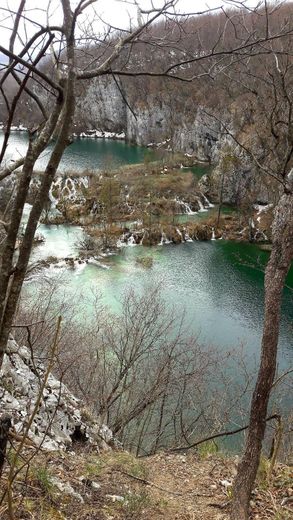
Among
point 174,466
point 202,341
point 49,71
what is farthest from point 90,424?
point 202,341

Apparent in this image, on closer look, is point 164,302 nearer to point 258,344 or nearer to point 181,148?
point 258,344

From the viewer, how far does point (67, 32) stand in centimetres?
203

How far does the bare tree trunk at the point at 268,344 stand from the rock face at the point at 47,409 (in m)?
2.26

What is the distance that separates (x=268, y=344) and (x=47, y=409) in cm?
319

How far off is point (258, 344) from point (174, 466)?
11.5 meters

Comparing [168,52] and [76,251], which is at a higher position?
[168,52]

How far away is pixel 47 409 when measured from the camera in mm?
6078

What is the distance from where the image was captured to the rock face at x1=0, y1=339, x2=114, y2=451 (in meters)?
5.71

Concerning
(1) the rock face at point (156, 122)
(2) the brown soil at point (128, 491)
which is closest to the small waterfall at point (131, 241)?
(2) the brown soil at point (128, 491)

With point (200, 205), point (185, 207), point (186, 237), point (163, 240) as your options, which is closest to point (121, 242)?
point (163, 240)

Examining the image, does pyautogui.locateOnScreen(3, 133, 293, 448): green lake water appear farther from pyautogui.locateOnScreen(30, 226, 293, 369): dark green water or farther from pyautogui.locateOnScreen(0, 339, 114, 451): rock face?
pyautogui.locateOnScreen(0, 339, 114, 451): rock face

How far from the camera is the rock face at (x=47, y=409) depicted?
5711mm

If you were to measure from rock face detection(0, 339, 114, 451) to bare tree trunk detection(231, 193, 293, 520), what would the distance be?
226 centimetres

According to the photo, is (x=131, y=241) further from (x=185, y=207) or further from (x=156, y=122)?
(x=156, y=122)
